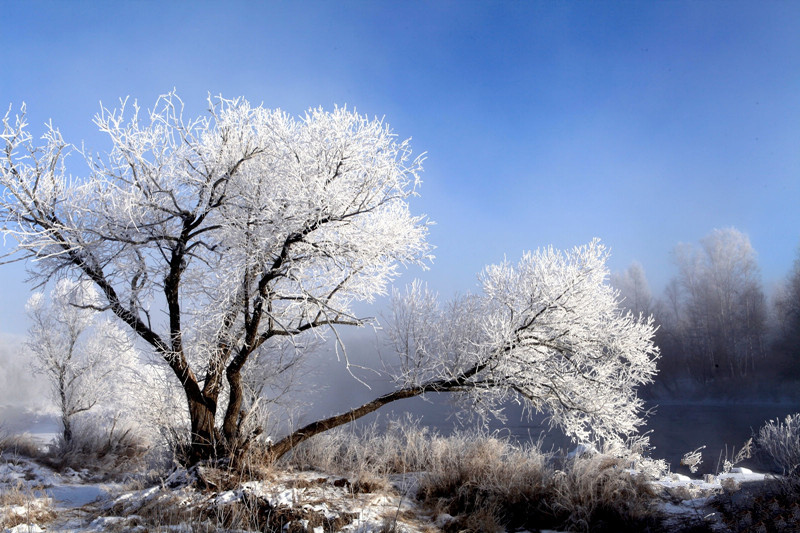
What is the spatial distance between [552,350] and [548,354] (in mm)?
243

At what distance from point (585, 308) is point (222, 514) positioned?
5.91m

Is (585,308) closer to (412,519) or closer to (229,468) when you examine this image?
(412,519)

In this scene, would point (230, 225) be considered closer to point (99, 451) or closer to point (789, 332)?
point (99, 451)

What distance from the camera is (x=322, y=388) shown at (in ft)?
38.8

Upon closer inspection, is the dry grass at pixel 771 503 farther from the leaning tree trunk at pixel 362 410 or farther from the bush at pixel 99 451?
the bush at pixel 99 451

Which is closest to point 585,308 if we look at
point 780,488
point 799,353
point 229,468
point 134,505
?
point 780,488

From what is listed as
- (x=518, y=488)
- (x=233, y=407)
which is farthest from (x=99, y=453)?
(x=518, y=488)

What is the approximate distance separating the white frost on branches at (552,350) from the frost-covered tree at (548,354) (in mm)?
16

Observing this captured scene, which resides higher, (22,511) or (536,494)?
(22,511)

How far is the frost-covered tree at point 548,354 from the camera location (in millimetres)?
7941

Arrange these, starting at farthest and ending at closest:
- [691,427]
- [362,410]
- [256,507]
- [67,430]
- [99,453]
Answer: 1. [691,427]
2. [67,430]
3. [99,453]
4. [362,410]
5. [256,507]

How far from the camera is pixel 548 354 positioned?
8312 millimetres

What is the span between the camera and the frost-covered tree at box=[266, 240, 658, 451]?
26.1ft

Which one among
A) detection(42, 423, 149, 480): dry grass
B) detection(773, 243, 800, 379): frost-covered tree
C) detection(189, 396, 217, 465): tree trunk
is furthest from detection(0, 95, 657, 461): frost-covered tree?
detection(773, 243, 800, 379): frost-covered tree
